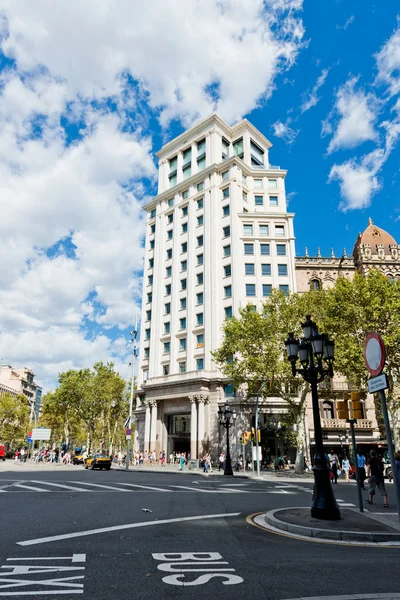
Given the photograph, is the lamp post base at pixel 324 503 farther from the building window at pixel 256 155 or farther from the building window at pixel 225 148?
the building window at pixel 256 155

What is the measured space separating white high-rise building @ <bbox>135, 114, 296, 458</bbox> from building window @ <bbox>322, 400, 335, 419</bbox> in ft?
33.9

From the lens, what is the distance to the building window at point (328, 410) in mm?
40656

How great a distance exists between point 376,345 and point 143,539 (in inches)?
219

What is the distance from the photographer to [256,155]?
55.8 m

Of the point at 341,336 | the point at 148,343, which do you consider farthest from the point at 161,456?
the point at 341,336

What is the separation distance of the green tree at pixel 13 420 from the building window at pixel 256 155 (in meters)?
59.4

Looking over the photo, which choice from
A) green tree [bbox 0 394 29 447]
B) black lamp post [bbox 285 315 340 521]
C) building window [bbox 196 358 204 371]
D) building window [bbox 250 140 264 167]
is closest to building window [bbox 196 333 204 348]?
building window [bbox 196 358 204 371]

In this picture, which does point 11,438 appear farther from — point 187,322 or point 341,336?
point 341,336

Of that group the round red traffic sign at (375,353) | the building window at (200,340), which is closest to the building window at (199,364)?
the building window at (200,340)

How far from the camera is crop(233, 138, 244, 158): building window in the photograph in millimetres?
53875

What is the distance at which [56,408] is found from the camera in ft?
201

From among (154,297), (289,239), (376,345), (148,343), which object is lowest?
(376,345)

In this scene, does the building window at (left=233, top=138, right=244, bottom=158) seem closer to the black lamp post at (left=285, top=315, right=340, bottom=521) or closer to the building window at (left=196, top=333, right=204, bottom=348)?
the building window at (left=196, top=333, right=204, bottom=348)

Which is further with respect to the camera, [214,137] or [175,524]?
[214,137]
